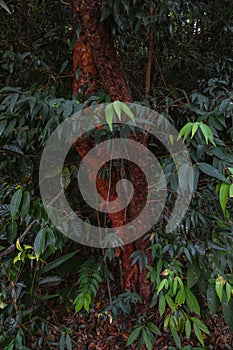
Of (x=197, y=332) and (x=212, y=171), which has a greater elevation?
(x=212, y=171)

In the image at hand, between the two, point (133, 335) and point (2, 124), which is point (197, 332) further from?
point (2, 124)

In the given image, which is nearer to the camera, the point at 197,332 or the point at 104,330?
the point at 197,332

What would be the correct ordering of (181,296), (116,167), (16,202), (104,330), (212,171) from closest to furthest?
(212,171) < (16,202) < (181,296) < (116,167) < (104,330)

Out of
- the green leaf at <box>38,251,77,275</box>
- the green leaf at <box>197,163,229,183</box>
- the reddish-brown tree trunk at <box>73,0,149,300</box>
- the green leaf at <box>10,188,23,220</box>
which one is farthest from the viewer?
the green leaf at <box>38,251,77,275</box>

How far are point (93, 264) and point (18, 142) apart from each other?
542 millimetres

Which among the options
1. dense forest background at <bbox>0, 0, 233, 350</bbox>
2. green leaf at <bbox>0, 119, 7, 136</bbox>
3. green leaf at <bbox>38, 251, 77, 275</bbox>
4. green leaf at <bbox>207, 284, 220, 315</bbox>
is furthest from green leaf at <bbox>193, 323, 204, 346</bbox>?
green leaf at <bbox>0, 119, 7, 136</bbox>

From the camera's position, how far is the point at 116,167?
1149mm

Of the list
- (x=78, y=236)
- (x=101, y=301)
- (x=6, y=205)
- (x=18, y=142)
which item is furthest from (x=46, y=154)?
(x=101, y=301)

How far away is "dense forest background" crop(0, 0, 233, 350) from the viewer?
3.01 feet

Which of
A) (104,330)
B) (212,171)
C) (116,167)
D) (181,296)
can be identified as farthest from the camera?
(104,330)

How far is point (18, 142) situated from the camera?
3.18 feet

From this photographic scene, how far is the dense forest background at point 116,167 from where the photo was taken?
36.1 inches

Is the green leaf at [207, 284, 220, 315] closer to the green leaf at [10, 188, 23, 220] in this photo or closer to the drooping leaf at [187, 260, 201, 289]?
the drooping leaf at [187, 260, 201, 289]

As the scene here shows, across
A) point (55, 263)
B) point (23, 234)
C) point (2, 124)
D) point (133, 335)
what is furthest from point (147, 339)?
point (2, 124)
